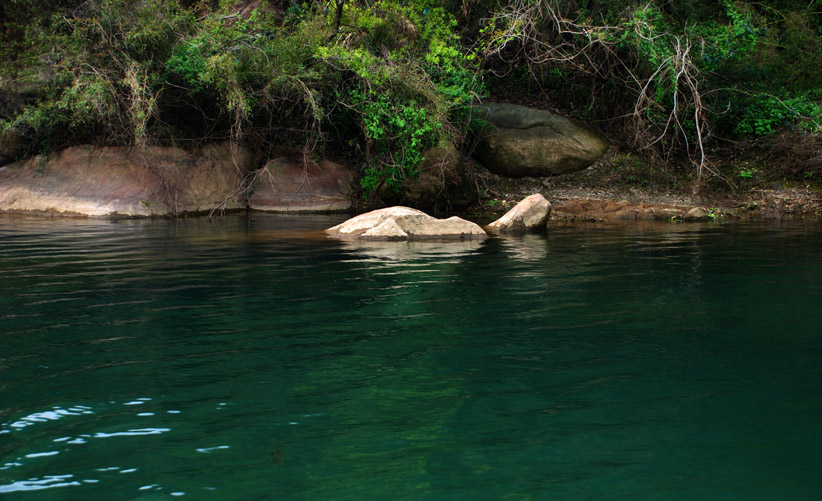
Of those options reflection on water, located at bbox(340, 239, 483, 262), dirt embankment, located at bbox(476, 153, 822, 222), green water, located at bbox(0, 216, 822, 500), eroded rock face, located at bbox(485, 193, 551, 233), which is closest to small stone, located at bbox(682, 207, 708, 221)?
dirt embankment, located at bbox(476, 153, 822, 222)

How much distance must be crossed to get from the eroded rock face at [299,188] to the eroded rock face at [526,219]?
15.9 ft

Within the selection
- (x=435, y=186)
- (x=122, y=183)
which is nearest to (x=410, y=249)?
(x=435, y=186)

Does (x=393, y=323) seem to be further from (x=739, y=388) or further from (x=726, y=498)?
(x=726, y=498)

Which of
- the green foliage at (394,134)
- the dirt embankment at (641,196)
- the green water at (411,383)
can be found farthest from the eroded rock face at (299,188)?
the green water at (411,383)

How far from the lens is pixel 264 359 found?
415 centimetres

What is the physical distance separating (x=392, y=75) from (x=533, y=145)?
14.5ft

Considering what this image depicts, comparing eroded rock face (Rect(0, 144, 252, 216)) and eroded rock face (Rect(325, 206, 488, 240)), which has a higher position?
eroded rock face (Rect(0, 144, 252, 216))

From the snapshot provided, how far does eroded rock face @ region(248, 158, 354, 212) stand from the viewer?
16.0m

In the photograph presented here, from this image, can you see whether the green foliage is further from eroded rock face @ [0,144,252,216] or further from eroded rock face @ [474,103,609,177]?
eroded rock face @ [0,144,252,216]

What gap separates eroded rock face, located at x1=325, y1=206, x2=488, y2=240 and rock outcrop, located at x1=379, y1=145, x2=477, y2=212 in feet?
12.5

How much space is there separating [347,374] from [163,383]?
0.98 meters

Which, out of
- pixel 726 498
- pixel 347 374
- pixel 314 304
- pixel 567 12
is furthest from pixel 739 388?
pixel 567 12

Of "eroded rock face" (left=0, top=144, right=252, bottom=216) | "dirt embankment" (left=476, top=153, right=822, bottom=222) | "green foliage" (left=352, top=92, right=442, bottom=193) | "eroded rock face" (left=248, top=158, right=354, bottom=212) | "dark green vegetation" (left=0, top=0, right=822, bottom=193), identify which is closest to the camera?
"green foliage" (left=352, top=92, right=442, bottom=193)

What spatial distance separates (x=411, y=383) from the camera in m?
3.70
